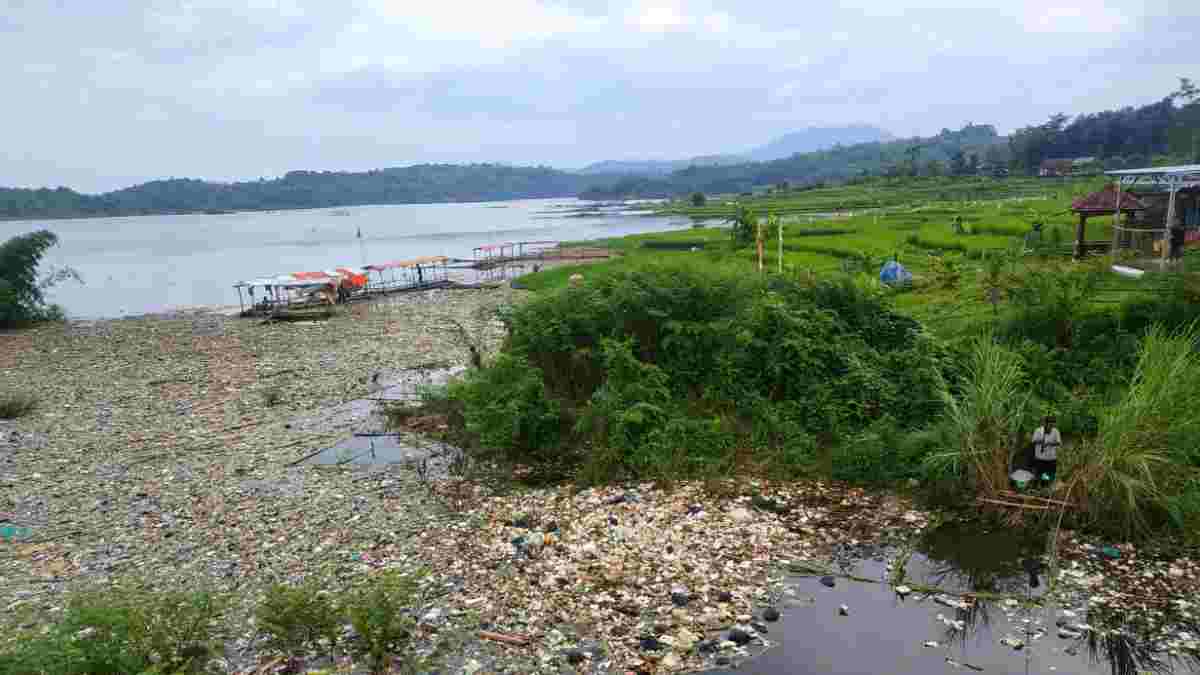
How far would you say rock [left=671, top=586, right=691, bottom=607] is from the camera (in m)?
8.75

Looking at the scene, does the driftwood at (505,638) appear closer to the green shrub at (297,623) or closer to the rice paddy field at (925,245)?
the green shrub at (297,623)

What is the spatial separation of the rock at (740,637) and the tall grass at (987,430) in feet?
15.2

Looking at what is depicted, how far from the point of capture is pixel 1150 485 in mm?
9570

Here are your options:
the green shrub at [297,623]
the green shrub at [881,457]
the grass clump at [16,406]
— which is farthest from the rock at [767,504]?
the grass clump at [16,406]

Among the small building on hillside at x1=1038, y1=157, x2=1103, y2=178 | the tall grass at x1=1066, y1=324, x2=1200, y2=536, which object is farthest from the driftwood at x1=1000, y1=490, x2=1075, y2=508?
the small building on hillside at x1=1038, y1=157, x2=1103, y2=178

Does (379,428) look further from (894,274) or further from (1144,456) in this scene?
(894,274)

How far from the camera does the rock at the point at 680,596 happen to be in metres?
8.75

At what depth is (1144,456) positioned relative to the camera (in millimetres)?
9680

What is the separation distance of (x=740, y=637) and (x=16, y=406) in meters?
20.7

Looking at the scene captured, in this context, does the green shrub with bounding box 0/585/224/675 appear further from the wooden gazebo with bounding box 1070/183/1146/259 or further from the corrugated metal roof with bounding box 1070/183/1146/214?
the corrugated metal roof with bounding box 1070/183/1146/214

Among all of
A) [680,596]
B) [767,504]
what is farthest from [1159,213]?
[680,596]

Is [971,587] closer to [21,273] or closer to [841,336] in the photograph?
[841,336]

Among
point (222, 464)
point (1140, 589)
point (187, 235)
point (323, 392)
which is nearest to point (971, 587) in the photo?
point (1140, 589)

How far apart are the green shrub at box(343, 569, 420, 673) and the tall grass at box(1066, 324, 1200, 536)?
29.2 ft
